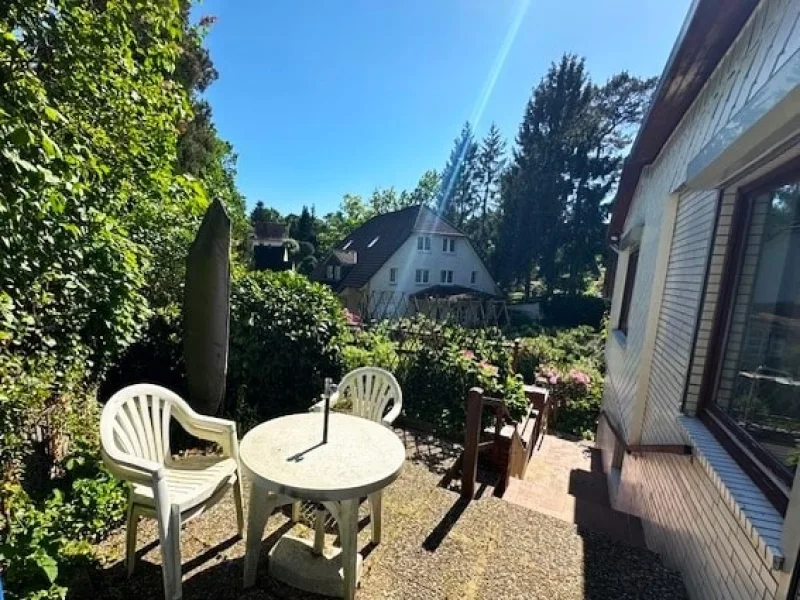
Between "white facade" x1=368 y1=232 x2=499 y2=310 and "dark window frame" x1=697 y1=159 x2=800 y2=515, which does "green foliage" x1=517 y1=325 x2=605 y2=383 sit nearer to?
"dark window frame" x1=697 y1=159 x2=800 y2=515

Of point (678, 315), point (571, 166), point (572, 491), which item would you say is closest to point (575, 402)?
point (572, 491)

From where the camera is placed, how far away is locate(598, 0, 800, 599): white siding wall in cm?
179

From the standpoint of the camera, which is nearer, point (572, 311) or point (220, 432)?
point (220, 432)

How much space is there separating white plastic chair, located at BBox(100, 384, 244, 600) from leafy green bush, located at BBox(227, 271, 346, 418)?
2507 millimetres

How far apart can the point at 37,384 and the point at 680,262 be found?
5.06 metres

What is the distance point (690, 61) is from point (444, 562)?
12.1 feet

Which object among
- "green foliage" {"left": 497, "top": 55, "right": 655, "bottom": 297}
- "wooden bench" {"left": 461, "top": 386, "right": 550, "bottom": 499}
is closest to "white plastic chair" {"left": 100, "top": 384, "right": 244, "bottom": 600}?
"wooden bench" {"left": 461, "top": 386, "right": 550, "bottom": 499}

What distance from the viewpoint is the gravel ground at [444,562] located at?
2322mm

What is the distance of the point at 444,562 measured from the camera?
2.59 metres

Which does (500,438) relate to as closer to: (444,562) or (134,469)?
(444,562)

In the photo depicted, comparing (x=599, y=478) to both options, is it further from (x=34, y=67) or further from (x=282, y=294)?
(x=34, y=67)

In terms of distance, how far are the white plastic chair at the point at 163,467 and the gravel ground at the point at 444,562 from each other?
0.20 metres

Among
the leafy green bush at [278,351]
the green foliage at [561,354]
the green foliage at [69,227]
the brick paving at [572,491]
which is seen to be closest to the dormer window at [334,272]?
the green foliage at [561,354]

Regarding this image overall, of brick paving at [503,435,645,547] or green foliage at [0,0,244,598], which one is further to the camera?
brick paving at [503,435,645,547]
